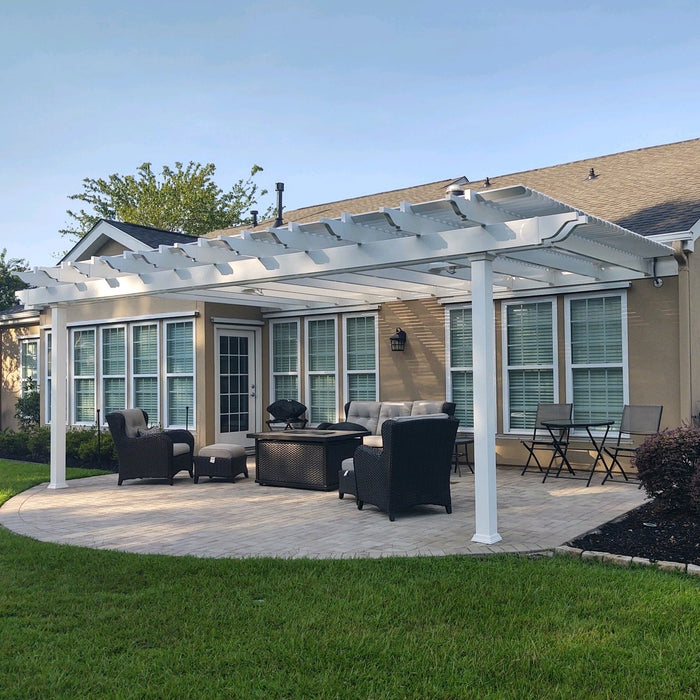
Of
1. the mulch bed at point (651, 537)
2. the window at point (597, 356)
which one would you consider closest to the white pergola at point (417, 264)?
the window at point (597, 356)

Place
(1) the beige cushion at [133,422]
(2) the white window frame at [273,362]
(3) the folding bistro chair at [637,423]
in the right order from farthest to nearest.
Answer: (2) the white window frame at [273,362], (1) the beige cushion at [133,422], (3) the folding bistro chair at [637,423]

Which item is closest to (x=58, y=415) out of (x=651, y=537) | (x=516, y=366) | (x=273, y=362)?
(x=273, y=362)

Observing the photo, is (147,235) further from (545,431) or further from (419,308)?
(545,431)

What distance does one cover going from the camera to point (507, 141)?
853 inches

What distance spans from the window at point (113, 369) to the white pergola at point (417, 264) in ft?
10.9

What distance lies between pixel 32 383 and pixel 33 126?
264 inches

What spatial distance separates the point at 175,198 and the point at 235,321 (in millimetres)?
23504

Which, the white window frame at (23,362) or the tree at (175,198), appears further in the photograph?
the tree at (175,198)

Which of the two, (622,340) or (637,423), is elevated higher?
(622,340)

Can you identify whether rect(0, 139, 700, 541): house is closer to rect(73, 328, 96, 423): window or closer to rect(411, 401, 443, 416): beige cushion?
rect(73, 328, 96, 423): window

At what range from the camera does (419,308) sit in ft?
37.3

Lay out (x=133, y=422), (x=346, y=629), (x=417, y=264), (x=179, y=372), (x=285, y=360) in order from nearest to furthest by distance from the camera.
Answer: (x=346, y=629) < (x=417, y=264) < (x=133, y=422) < (x=179, y=372) < (x=285, y=360)

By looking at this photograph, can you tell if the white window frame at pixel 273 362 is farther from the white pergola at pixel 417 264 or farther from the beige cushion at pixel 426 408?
the beige cushion at pixel 426 408

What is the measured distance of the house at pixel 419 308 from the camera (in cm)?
623
